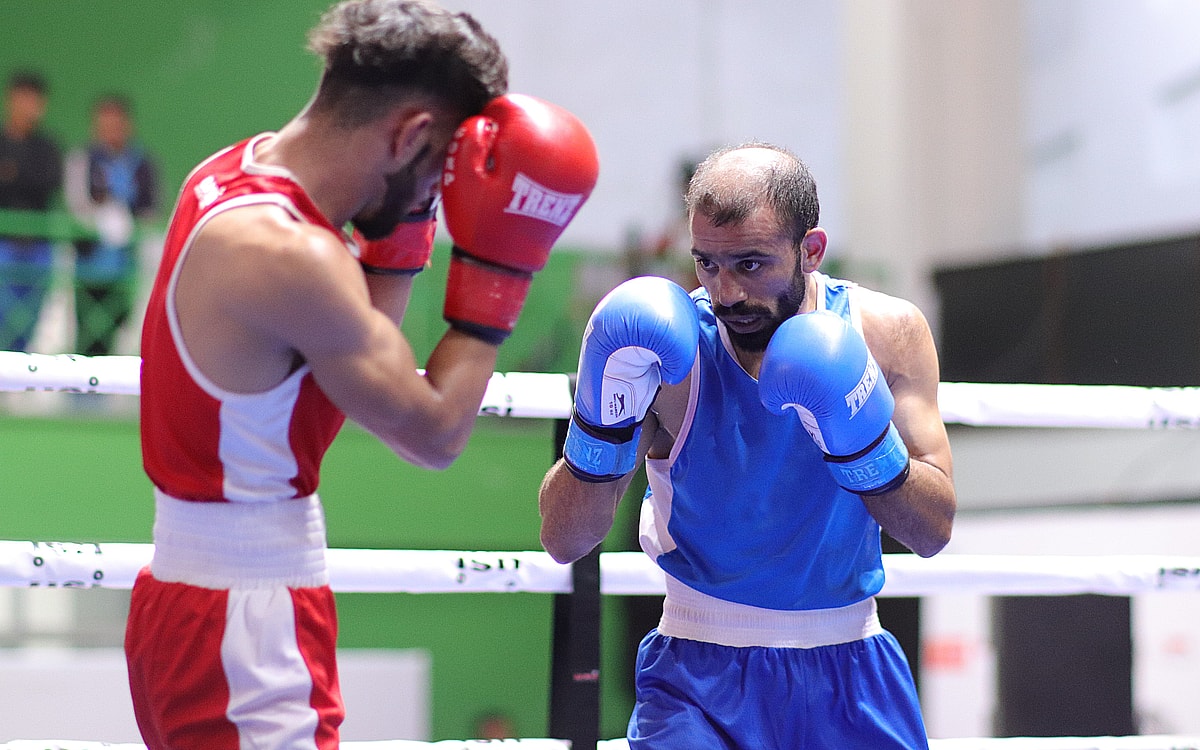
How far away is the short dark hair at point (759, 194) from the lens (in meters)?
1.92

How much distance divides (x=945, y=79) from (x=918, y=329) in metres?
7.49

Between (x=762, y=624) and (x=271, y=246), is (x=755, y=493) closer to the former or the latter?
(x=762, y=624)

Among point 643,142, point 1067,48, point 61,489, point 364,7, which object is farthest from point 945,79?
point 364,7

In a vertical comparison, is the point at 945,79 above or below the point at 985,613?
above

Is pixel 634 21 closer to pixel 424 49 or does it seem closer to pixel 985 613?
pixel 985 613

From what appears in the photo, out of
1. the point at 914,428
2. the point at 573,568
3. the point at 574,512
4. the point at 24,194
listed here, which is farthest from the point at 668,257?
the point at 574,512

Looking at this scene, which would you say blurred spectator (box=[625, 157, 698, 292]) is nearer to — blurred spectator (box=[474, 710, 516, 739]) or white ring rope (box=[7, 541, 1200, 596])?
blurred spectator (box=[474, 710, 516, 739])

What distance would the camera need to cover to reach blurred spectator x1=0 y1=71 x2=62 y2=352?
20.0ft

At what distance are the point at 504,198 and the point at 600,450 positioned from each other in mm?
456

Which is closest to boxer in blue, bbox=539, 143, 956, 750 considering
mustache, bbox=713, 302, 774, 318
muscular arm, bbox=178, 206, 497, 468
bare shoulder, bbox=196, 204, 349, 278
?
mustache, bbox=713, 302, 774, 318

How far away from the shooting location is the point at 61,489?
6.36 meters

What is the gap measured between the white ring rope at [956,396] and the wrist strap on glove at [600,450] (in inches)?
9.5

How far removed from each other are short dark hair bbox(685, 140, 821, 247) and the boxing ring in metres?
0.41

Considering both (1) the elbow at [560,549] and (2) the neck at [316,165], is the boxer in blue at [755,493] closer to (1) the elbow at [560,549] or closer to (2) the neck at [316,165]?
(1) the elbow at [560,549]
